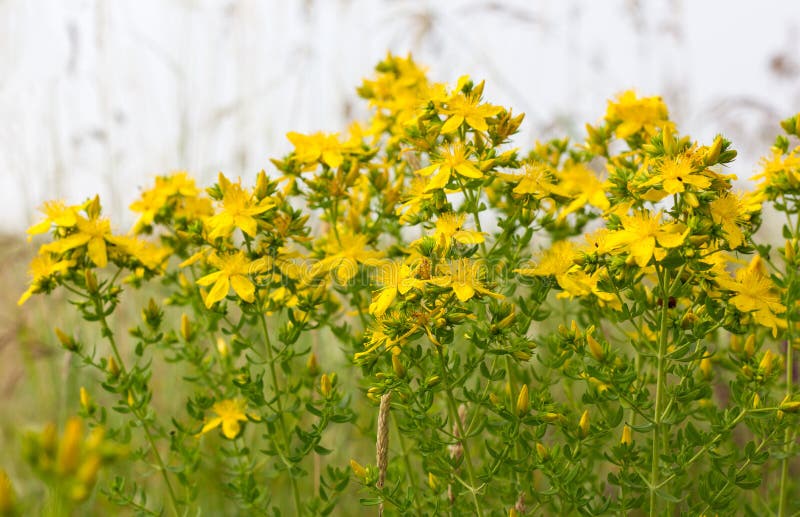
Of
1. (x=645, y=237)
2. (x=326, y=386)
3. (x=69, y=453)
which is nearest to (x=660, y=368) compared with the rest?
(x=645, y=237)

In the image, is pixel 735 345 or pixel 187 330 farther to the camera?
pixel 187 330

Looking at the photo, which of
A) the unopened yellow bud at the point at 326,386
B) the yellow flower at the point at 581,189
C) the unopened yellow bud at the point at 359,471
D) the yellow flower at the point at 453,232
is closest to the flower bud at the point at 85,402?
the unopened yellow bud at the point at 326,386

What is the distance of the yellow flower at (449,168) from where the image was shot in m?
1.50

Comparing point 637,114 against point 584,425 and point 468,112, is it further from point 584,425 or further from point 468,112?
point 584,425

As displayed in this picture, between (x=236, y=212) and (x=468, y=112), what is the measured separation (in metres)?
0.57

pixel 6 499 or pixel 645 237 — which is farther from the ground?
pixel 645 237

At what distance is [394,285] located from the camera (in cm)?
137

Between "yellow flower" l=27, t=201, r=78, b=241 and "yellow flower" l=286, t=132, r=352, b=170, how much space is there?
0.56 metres

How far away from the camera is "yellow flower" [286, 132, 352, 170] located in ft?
5.85

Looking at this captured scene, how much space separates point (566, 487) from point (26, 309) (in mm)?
2831

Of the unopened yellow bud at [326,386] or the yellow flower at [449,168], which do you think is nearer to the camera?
the yellow flower at [449,168]

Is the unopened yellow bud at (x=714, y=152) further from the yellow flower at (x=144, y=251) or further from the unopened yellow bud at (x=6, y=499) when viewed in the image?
the yellow flower at (x=144, y=251)

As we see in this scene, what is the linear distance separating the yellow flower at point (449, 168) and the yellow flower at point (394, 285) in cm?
21

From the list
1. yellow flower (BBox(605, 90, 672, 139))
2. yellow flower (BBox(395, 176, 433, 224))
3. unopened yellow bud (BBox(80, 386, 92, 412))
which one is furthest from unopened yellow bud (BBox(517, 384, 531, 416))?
unopened yellow bud (BBox(80, 386, 92, 412))
